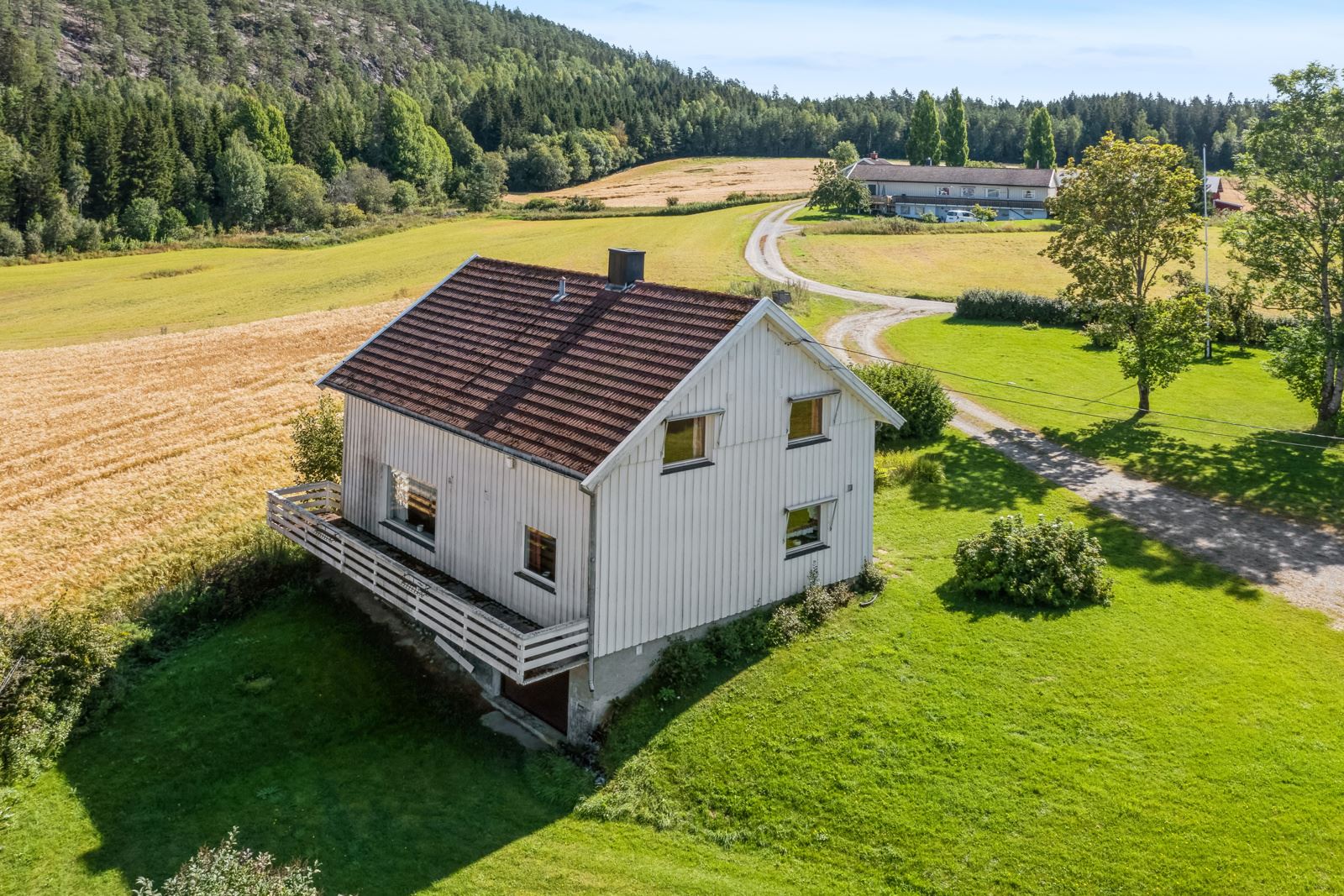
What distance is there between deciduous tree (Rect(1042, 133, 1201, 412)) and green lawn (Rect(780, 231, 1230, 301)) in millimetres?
26951

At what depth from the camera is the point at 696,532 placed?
845 inches

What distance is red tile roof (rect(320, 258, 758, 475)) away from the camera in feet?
67.7

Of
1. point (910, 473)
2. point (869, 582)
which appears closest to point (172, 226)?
point (910, 473)

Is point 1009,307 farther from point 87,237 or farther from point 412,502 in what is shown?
point 87,237

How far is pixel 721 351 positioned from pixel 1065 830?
10.5 m

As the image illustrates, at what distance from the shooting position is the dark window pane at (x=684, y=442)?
20891 millimetres

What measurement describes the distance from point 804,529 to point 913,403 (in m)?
15.4

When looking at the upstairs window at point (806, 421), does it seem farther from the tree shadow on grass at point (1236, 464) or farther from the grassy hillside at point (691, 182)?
the grassy hillside at point (691, 182)

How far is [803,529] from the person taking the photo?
78.2 ft

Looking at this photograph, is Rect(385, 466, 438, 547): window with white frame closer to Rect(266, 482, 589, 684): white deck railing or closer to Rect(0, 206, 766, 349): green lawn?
Rect(266, 482, 589, 684): white deck railing

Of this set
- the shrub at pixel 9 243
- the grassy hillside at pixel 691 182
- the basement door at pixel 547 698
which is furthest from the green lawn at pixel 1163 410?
the shrub at pixel 9 243

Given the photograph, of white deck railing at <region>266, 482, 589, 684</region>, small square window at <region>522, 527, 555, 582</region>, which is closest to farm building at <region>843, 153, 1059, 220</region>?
white deck railing at <region>266, 482, 589, 684</region>

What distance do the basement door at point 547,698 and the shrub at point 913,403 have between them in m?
19.2

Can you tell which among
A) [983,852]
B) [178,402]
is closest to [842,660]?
[983,852]
